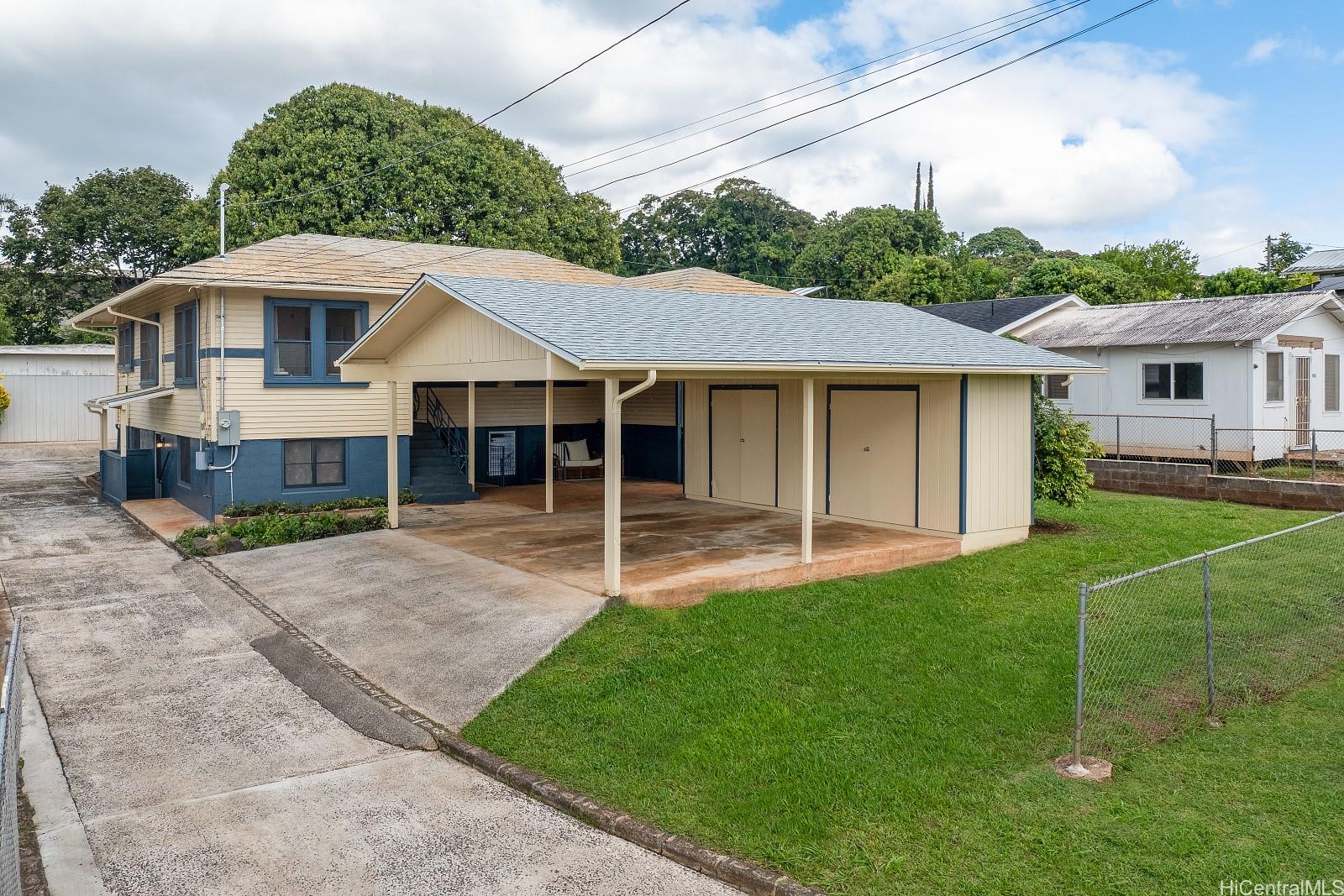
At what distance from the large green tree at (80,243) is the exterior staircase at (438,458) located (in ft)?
84.8

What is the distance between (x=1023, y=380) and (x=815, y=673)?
692cm

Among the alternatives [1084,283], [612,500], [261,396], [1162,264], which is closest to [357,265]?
[261,396]

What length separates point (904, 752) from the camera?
20.5 feet

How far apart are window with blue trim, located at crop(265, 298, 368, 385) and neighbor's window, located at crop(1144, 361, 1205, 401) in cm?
1582

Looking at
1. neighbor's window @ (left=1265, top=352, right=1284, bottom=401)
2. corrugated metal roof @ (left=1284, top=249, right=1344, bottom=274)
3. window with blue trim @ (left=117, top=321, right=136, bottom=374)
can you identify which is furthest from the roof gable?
corrugated metal roof @ (left=1284, top=249, right=1344, bottom=274)

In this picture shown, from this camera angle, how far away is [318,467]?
54.6 feet

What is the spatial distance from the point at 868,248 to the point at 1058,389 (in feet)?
69.1

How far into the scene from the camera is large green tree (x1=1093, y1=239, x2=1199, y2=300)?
37.2 metres

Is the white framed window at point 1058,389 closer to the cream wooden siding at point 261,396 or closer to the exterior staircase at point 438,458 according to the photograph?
the exterior staircase at point 438,458

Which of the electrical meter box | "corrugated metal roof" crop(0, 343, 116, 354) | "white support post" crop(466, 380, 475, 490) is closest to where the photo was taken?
the electrical meter box

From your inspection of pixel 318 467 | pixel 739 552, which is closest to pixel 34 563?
pixel 318 467

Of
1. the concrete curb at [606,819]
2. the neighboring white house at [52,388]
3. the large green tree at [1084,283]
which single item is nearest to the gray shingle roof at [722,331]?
the concrete curb at [606,819]

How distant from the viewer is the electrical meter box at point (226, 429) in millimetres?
15359

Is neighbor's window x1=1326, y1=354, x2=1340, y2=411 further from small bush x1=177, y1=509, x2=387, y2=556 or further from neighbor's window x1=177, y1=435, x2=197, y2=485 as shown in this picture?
neighbor's window x1=177, y1=435, x2=197, y2=485
